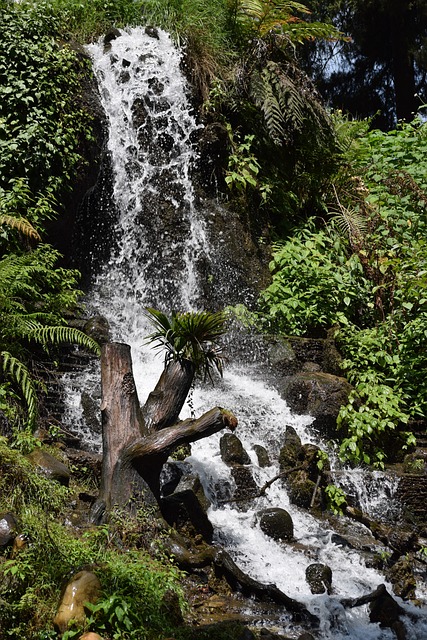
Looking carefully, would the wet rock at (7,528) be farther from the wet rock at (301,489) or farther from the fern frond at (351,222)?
the fern frond at (351,222)

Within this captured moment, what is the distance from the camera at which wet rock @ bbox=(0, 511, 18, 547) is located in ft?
14.8

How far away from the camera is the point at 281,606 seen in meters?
5.21

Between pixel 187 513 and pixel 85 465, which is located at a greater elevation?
pixel 85 465

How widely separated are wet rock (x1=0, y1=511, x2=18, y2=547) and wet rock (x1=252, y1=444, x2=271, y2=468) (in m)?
3.34

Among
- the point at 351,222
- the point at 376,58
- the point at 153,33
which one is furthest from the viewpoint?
the point at 376,58

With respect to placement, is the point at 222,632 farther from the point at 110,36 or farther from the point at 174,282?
the point at 110,36

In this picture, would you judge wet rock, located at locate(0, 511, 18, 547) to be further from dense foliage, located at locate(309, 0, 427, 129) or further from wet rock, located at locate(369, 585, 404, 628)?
dense foliage, located at locate(309, 0, 427, 129)

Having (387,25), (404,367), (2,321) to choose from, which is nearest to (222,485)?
(2,321)

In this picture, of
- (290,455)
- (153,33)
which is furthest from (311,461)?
(153,33)

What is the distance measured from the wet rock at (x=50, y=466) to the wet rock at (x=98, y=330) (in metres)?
2.90

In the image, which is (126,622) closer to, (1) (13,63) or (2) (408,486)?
(2) (408,486)

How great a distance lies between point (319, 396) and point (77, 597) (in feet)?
16.9

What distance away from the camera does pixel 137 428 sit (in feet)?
18.6

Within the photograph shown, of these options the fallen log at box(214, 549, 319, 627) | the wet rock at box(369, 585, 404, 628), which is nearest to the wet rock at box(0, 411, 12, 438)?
the fallen log at box(214, 549, 319, 627)
